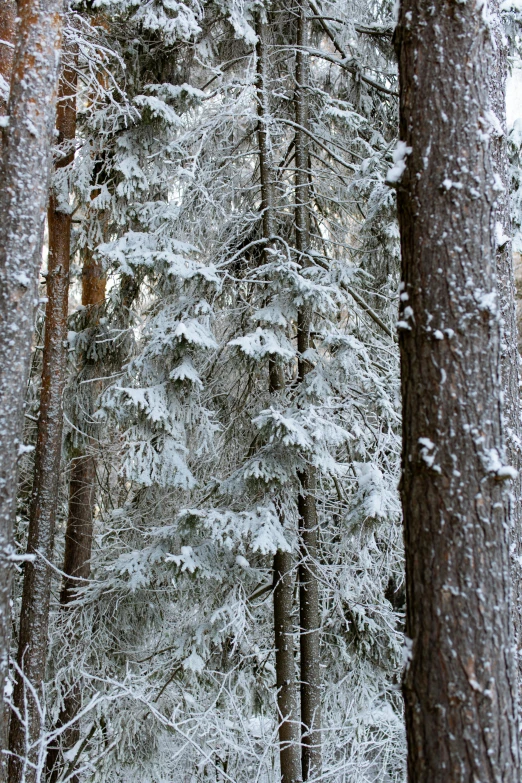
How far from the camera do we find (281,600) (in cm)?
624

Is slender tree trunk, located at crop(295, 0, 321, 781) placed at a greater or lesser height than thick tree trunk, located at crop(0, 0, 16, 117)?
lesser

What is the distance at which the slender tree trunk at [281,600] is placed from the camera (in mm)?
5977

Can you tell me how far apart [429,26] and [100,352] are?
5.36 meters

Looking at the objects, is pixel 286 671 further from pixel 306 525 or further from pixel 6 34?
pixel 6 34

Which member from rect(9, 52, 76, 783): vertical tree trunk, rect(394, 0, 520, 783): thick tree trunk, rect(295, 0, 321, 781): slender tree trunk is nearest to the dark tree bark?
rect(295, 0, 321, 781): slender tree trunk

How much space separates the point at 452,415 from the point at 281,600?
432 cm

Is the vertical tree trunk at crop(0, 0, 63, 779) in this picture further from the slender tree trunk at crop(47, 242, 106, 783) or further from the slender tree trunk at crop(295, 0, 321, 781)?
the slender tree trunk at crop(47, 242, 106, 783)

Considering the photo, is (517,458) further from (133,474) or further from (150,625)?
(150,625)

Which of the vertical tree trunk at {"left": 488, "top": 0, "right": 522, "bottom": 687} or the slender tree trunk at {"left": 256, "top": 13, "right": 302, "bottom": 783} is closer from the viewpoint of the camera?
the vertical tree trunk at {"left": 488, "top": 0, "right": 522, "bottom": 687}

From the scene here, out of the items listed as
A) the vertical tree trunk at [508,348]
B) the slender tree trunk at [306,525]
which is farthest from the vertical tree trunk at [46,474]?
the vertical tree trunk at [508,348]

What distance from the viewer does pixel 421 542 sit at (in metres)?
2.46

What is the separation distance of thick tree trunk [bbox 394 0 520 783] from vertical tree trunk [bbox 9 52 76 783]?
14.3 feet

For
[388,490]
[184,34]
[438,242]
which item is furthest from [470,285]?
[184,34]

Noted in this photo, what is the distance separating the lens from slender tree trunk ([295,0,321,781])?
620 cm
